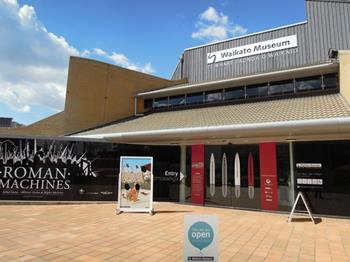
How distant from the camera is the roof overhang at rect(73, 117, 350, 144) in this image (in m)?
9.01

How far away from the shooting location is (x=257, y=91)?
50.1 feet

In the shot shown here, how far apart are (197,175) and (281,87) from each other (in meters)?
5.91

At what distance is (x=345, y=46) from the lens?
1645 centimetres

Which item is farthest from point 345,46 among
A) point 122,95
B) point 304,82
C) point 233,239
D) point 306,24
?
point 233,239

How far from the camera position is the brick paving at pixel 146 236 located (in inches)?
240

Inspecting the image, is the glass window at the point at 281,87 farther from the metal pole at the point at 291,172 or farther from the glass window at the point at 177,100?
the glass window at the point at 177,100

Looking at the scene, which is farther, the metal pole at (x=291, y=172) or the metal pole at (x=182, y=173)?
the metal pole at (x=182, y=173)

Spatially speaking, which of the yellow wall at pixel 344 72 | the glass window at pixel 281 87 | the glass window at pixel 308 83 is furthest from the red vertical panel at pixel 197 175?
the yellow wall at pixel 344 72

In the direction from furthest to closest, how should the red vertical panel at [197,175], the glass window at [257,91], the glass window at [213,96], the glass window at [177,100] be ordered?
the glass window at [177,100] < the glass window at [213,96] < the glass window at [257,91] < the red vertical panel at [197,175]

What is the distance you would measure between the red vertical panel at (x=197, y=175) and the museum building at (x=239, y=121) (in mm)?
42

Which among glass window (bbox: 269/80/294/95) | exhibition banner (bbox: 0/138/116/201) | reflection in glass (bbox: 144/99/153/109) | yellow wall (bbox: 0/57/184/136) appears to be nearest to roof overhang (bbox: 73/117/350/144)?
exhibition banner (bbox: 0/138/116/201)

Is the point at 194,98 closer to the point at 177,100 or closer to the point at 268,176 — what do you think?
the point at 177,100

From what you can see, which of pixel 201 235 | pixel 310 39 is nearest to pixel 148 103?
pixel 310 39

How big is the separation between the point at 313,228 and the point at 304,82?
302 inches
